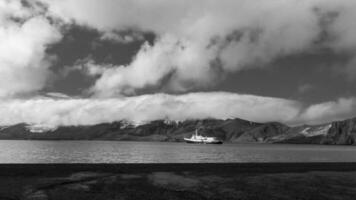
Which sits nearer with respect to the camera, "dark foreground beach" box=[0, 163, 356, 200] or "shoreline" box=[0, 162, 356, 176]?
"dark foreground beach" box=[0, 163, 356, 200]

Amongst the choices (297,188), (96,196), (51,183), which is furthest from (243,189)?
(51,183)

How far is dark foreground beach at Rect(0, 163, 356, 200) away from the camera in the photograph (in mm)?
18875

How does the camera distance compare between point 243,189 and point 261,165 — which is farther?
point 261,165

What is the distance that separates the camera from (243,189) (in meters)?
21.3

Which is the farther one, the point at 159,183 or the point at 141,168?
the point at 141,168

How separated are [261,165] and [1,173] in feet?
81.9

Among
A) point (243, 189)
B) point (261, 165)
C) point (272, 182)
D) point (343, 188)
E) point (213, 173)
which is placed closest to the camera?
point (243, 189)

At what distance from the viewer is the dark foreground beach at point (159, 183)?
61.9ft

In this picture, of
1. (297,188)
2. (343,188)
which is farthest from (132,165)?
(343,188)

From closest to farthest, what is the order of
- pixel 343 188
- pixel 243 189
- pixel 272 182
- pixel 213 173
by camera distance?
pixel 243 189
pixel 343 188
pixel 272 182
pixel 213 173

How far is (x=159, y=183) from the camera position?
22.9 meters

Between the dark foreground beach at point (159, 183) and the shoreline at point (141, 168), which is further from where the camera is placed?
the shoreline at point (141, 168)

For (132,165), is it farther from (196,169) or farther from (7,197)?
(7,197)

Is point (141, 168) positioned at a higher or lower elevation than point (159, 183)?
higher
